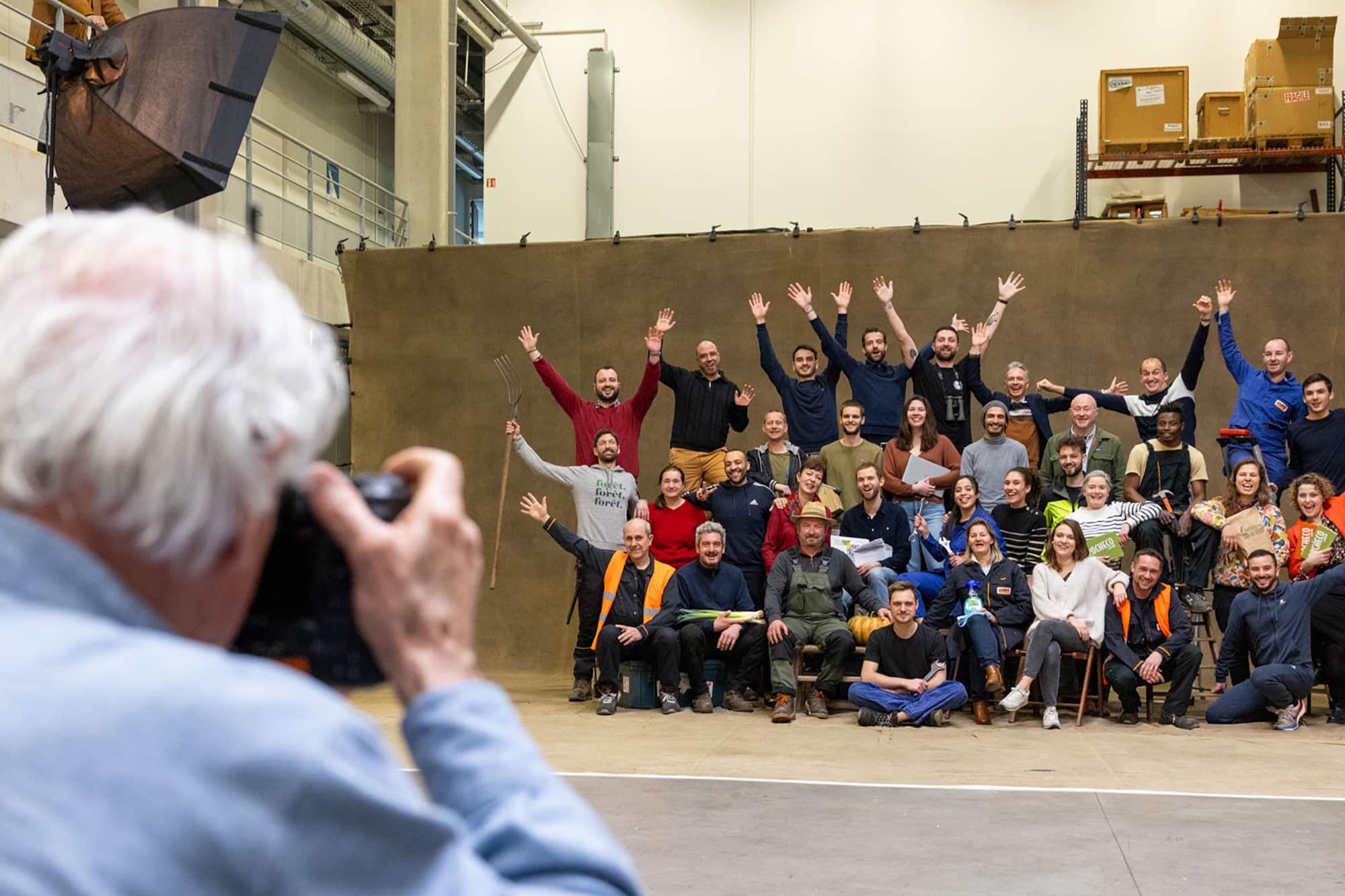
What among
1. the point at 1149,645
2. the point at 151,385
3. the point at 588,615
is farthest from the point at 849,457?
the point at 151,385

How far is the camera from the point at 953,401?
9508 millimetres

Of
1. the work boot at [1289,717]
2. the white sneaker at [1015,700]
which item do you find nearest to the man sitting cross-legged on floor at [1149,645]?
the work boot at [1289,717]

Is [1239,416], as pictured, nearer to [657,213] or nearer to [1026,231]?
[1026,231]

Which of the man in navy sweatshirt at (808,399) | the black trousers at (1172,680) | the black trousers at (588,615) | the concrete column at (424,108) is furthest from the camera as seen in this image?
the concrete column at (424,108)

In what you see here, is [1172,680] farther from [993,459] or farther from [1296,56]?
[1296,56]

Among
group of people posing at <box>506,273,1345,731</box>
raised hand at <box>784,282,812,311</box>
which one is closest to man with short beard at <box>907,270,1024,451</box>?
group of people posing at <box>506,273,1345,731</box>

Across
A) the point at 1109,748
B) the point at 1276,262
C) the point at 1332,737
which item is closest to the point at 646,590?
the point at 1109,748

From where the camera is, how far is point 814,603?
874 cm

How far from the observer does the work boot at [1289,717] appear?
7777 mm

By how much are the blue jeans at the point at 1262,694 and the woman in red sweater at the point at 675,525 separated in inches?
68.4

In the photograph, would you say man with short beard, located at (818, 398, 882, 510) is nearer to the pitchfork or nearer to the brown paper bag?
the brown paper bag

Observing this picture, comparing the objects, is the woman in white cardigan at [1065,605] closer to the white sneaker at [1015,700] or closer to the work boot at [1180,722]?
the white sneaker at [1015,700]

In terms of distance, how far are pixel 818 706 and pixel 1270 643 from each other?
2.78 metres

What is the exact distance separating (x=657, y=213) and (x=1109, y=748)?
9.58 meters
